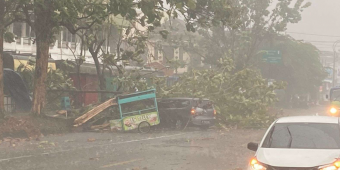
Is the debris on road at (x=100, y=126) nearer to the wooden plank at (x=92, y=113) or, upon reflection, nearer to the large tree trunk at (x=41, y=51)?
the wooden plank at (x=92, y=113)

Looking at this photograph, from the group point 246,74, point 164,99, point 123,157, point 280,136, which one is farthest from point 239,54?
point 280,136

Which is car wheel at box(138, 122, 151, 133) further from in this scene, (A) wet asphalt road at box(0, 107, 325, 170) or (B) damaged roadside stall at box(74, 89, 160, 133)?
(A) wet asphalt road at box(0, 107, 325, 170)

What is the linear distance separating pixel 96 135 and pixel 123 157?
21.5ft

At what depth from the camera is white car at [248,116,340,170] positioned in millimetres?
7227

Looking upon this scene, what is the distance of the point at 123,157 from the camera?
45.1ft

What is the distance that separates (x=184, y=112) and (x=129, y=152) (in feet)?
27.4

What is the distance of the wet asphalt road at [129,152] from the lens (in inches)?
483

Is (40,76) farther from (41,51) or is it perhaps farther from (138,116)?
(138,116)

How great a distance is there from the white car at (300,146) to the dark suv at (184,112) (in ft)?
45.0

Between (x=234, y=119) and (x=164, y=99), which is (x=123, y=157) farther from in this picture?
(x=234, y=119)

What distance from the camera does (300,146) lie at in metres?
8.21

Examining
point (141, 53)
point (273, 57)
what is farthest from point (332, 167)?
point (273, 57)

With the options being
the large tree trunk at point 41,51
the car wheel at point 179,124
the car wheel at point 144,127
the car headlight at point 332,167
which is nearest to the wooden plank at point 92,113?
the car wheel at point 144,127

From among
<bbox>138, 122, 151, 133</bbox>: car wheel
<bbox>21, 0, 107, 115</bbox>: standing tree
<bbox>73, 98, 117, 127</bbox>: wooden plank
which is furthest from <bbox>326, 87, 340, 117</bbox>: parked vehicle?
<bbox>21, 0, 107, 115</bbox>: standing tree
